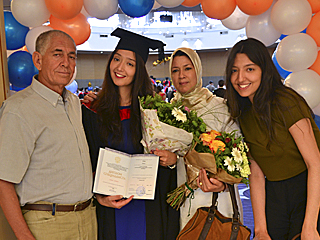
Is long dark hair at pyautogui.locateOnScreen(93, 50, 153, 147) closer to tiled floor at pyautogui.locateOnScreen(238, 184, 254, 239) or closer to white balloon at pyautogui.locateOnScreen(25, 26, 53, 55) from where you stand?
white balloon at pyautogui.locateOnScreen(25, 26, 53, 55)

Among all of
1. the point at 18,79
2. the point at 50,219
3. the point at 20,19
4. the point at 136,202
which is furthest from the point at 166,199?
the point at 20,19

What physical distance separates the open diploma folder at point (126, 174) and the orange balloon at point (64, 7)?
2.00 metres

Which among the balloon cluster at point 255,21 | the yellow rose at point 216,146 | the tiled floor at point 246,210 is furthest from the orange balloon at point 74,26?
the tiled floor at point 246,210

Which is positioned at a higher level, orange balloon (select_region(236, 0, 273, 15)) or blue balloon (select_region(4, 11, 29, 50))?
orange balloon (select_region(236, 0, 273, 15))

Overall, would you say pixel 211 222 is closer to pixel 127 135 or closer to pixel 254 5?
pixel 127 135

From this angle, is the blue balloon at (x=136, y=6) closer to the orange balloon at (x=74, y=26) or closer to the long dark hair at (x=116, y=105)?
the orange balloon at (x=74, y=26)

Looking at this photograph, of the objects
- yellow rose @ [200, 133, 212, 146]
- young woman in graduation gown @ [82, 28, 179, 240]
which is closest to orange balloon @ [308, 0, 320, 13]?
young woman in graduation gown @ [82, 28, 179, 240]

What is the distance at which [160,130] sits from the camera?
70.6 inches

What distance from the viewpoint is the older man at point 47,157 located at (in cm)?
150

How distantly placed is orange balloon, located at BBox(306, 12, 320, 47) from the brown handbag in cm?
249

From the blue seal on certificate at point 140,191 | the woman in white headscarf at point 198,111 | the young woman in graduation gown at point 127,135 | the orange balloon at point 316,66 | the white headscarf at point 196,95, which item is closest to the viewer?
the blue seal on certificate at point 140,191

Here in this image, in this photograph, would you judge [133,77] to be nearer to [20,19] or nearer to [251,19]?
[20,19]

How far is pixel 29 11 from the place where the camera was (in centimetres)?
316

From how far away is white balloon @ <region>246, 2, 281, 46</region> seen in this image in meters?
3.49
